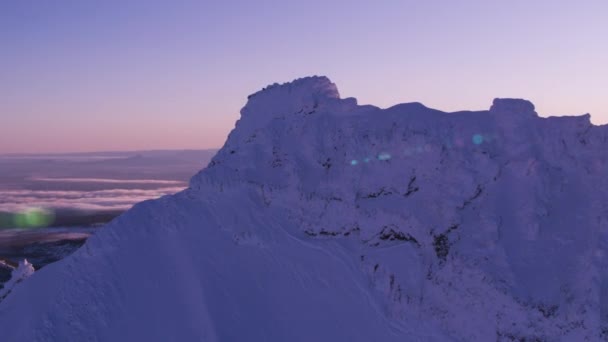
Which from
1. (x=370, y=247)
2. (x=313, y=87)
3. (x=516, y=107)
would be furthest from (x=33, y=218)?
(x=516, y=107)

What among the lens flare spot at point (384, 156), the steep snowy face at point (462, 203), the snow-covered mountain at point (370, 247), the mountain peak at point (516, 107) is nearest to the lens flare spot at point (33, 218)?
the snow-covered mountain at point (370, 247)

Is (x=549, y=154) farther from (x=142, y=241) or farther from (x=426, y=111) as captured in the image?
(x=142, y=241)

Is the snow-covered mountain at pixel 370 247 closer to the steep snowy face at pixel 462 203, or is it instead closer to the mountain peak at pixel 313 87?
the steep snowy face at pixel 462 203

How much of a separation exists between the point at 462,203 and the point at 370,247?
124 inches

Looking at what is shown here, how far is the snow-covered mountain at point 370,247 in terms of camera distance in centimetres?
1353

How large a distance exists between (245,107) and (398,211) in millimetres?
8409

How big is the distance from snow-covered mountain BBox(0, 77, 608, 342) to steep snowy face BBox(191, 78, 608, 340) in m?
0.04

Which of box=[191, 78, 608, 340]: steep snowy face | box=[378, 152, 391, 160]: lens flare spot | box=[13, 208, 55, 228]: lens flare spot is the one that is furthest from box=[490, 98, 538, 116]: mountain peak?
box=[13, 208, 55, 228]: lens flare spot

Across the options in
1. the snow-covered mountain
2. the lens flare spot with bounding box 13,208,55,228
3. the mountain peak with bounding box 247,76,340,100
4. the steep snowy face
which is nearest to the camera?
the steep snowy face

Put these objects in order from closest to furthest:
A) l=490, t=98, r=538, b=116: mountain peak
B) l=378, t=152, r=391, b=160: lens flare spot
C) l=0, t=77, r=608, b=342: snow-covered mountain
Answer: l=0, t=77, r=608, b=342: snow-covered mountain, l=490, t=98, r=538, b=116: mountain peak, l=378, t=152, r=391, b=160: lens flare spot

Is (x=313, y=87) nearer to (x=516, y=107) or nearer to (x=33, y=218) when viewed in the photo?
(x=516, y=107)

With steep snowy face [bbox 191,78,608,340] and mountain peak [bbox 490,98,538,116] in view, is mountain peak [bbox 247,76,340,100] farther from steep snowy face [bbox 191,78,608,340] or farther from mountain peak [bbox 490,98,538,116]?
mountain peak [bbox 490,98,538,116]

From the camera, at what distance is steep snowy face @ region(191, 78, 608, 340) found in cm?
1334

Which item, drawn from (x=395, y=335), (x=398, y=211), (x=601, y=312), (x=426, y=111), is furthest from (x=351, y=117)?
(x=601, y=312)
